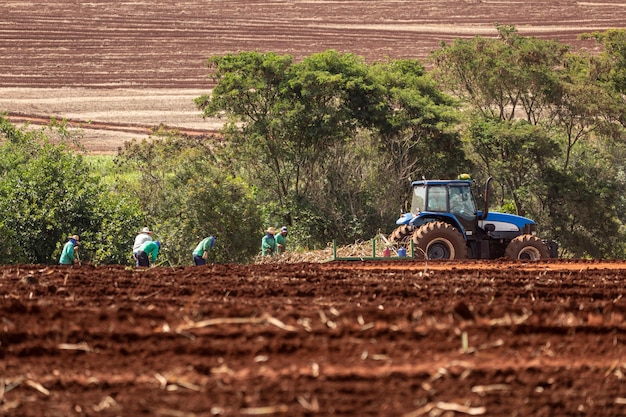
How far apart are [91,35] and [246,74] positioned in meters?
32.8

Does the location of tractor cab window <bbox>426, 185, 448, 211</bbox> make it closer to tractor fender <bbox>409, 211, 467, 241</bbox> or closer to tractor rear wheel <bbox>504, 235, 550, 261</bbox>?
tractor fender <bbox>409, 211, 467, 241</bbox>

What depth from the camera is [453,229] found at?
1994 cm

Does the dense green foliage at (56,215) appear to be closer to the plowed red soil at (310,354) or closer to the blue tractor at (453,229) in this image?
the blue tractor at (453,229)

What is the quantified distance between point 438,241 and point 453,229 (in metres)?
0.40

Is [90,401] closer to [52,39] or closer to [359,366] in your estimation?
[359,366]

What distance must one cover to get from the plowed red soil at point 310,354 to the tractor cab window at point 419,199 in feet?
32.4

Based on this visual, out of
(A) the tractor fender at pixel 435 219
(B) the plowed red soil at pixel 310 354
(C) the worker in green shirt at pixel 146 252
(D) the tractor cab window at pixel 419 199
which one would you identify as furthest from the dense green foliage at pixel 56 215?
(B) the plowed red soil at pixel 310 354

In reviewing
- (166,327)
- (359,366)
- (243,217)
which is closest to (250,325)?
(166,327)

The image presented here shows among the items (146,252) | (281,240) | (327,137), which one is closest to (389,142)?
(327,137)

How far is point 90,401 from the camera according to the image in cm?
631

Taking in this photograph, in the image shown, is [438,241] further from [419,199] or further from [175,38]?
[175,38]

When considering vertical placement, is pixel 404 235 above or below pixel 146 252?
above

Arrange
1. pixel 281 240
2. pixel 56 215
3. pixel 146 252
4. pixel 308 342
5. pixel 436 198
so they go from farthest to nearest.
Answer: pixel 56 215 < pixel 281 240 < pixel 436 198 < pixel 146 252 < pixel 308 342

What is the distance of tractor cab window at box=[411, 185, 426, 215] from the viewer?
20500 mm
